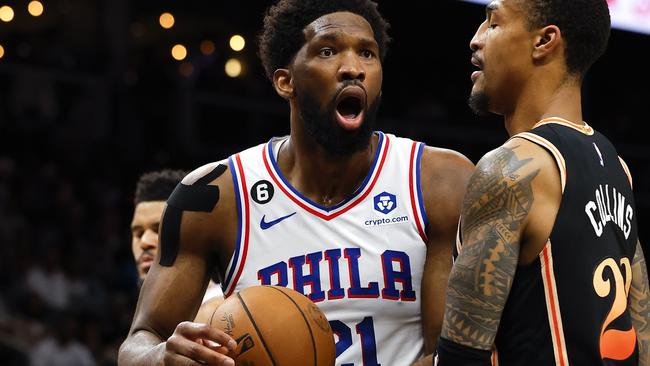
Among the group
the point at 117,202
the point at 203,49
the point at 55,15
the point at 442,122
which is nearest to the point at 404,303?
the point at 117,202

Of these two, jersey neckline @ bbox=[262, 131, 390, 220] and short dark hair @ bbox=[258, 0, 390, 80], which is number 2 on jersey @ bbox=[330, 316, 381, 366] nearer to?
jersey neckline @ bbox=[262, 131, 390, 220]

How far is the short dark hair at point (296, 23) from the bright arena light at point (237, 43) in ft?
32.2

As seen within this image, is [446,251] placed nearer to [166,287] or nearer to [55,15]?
[166,287]

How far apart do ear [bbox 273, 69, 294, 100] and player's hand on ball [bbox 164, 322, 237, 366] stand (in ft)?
3.84

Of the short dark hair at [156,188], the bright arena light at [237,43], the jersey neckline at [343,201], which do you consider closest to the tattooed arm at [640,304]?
the jersey neckline at [343,201]

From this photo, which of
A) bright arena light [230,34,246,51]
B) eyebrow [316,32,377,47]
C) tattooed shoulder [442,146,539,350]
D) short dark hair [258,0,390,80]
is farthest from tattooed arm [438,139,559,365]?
bright arena light [230,34,246,51]

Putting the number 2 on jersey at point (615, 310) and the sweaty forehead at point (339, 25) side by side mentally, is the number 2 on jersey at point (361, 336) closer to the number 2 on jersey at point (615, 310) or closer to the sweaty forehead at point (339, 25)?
the number 2 on jersey at point (615, 310)

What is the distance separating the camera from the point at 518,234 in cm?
285

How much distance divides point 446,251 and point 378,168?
1.33 ft

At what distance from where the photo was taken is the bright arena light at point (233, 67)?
1361cm

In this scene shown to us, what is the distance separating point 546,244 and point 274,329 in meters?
0.82

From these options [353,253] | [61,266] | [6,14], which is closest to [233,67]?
[6,14]

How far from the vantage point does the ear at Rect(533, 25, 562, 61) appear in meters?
3.09

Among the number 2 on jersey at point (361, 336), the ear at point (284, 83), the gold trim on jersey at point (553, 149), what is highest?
the ear at point (284, 83)
